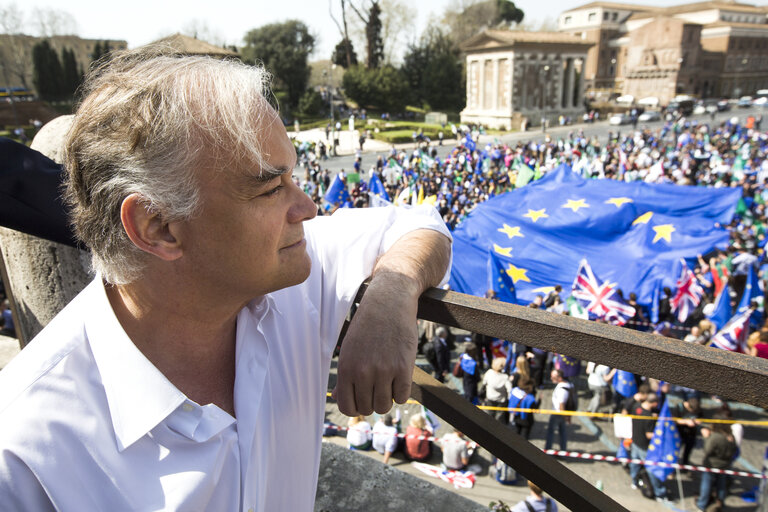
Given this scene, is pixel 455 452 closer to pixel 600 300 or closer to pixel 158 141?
pixel 600 300

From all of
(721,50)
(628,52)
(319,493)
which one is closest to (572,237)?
(319,493)

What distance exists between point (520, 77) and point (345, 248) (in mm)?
50556

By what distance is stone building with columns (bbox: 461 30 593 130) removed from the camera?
4728 centimetres

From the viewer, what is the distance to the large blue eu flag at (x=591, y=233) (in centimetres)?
1013

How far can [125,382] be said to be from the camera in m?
1.08

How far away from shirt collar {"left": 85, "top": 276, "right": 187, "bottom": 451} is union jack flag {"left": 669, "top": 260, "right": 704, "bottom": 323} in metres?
9.65

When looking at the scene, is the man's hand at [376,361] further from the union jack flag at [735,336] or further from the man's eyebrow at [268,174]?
the union jack flag at [735,336]

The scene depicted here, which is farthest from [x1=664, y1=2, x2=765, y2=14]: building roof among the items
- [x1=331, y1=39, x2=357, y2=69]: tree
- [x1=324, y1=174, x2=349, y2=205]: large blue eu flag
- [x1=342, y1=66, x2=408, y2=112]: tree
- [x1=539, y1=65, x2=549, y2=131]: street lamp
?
[x1=324, y1=174, x2=349, y2=205]: large blue eu flag

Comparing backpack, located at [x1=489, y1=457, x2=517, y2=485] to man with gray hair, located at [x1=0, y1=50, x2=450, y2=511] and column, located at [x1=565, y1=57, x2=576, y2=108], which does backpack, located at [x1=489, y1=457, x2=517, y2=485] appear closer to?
man with gray hair, located at [x1=0, y1=50, x2=450, y2=511]

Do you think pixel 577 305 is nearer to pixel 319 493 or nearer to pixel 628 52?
pixel 319 493

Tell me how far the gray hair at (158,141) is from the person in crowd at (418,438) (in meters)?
5.98

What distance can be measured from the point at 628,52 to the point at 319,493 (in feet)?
265

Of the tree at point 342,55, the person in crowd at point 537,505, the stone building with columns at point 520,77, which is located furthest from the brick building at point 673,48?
the person in crowd at point 537,505

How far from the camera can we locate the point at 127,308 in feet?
3.94
